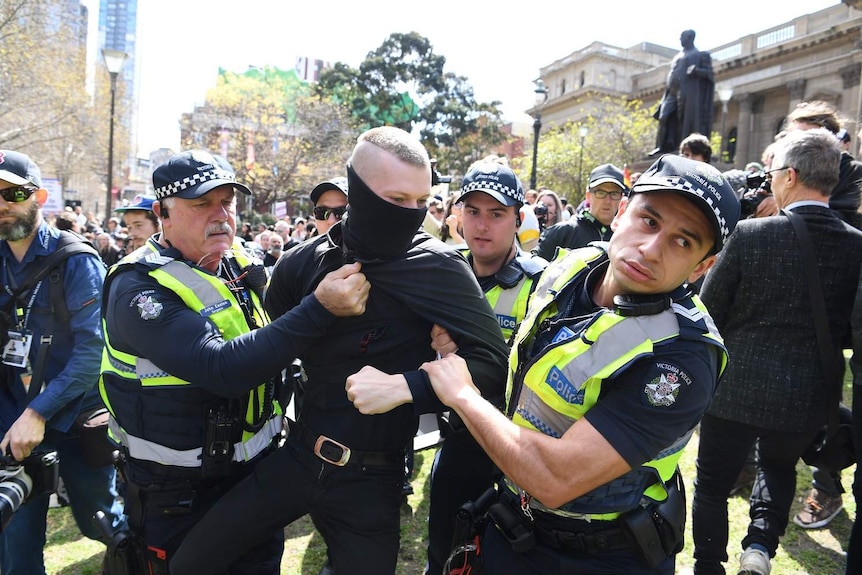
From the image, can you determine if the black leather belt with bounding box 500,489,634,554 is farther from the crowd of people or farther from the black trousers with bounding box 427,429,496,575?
the black trousers with bounding box 427,429,496,575

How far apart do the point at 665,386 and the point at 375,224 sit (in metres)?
1.01

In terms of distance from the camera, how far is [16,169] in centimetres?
299

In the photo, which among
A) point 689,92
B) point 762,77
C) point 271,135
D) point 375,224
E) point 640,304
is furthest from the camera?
point 762,77

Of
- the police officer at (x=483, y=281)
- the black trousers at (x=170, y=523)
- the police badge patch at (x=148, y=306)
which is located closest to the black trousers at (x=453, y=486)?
the police officer at (x=483, y=281)

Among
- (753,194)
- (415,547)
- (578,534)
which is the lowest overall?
(415,547)

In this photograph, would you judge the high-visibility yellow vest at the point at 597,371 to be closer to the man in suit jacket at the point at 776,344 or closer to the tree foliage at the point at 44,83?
the man in suit jacket at the point at 776,344

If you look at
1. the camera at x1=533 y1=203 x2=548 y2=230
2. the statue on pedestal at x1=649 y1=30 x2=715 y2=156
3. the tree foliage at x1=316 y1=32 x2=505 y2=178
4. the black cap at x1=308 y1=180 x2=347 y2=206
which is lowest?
the black cap at x1=308 y1=180 x2=347 y2=206

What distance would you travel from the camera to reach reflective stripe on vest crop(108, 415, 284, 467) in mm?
2285

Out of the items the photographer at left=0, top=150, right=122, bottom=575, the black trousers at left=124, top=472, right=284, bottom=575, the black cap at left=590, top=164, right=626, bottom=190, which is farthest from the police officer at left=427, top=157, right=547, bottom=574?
the black cap at left=590, top=164, right=626, bottom=190

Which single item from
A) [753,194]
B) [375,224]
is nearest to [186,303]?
[375,224]

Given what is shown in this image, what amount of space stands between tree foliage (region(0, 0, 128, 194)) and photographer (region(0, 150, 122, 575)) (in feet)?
63.1

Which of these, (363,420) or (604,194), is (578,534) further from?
(604,194)

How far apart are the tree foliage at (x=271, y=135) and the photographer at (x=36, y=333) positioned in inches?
1106

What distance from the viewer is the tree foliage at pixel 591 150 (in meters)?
32.8
